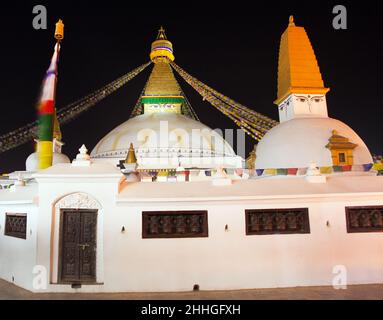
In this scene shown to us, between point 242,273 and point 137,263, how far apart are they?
222 centimetres

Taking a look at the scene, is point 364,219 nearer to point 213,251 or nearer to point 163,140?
point 213,251

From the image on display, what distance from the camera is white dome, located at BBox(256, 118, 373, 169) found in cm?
1093

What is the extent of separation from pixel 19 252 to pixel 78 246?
1693mm

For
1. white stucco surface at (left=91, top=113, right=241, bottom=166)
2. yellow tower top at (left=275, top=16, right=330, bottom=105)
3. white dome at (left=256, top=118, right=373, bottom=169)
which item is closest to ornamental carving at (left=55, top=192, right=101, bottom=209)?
white dome at (left=256, top=118, right=373, bottom=169)

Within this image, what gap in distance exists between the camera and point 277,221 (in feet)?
21.7

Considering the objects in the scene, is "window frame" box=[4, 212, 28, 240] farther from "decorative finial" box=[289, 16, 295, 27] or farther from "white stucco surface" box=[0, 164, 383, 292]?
Result: "decorative finial" box=[289, 16, 295, 27]

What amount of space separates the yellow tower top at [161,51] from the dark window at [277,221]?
21.9 m

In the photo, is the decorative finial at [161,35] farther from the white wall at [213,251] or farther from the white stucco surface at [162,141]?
the white wall at [213,251]

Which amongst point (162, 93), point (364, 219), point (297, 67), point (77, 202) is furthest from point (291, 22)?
point (77, 202)

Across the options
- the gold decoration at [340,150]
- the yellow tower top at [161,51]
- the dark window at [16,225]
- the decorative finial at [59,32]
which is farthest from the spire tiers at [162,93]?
the dark window at [16,225]

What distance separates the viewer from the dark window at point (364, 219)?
6637mm
